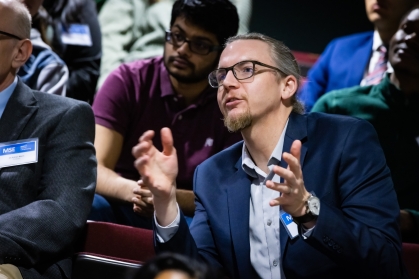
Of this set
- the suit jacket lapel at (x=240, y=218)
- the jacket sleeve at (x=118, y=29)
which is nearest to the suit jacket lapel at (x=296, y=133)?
the suit jacket lapel at (x=240, y=218)

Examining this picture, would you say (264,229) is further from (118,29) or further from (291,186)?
(118,29)

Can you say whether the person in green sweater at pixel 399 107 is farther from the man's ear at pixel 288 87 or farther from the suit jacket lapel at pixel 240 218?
the suit jacket lapel at pixel 240 218

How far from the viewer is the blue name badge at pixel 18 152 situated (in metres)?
2.12

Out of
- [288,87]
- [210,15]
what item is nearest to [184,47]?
[210,15]

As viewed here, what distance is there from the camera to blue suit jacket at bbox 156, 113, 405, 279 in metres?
1.73

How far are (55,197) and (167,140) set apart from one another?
0.52 metres

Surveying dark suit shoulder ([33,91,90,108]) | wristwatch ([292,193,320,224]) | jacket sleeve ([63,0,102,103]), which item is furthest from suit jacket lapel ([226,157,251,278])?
jacket sleeve ([63,0,102,103])

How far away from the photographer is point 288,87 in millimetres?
2195

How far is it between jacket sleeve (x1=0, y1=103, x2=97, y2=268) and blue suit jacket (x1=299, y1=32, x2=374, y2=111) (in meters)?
1.39

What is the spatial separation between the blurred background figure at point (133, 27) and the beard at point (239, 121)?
167 centimetres

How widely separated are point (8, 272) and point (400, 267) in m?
1.05

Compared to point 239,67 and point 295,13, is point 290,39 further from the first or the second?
point 239,67

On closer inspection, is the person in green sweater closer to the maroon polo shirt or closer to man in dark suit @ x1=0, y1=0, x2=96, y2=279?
the maroon polo shirt

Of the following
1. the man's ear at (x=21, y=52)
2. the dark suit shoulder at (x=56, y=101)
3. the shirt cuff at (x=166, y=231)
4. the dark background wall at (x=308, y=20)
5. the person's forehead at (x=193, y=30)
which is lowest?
the dark background wall at (x=308, y=20)
